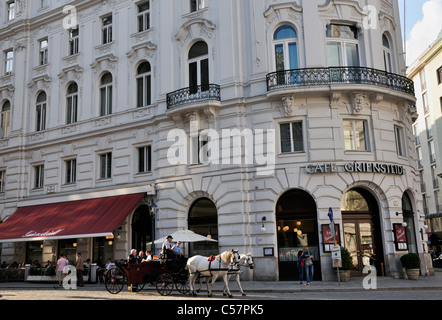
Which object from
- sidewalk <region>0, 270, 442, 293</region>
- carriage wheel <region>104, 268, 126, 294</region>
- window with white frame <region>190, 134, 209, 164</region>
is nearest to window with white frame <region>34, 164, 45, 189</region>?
window with white frame <region>190, 134, 209, 164</region>

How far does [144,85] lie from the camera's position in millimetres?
29484

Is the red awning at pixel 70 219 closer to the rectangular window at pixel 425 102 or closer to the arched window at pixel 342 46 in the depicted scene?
the arched window at pixel 342 46

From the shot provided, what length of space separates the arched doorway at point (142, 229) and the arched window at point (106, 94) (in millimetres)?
6966

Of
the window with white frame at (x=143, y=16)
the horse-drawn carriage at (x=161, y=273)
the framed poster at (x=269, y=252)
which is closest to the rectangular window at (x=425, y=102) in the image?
the window with white frame at (x=143, y=16)

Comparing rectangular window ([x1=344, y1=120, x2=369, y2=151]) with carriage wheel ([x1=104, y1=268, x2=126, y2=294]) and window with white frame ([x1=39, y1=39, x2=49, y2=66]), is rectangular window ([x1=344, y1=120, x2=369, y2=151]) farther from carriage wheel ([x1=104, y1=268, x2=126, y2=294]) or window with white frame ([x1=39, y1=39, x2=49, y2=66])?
window with white frame ([x1=39, y1=39, x2=49, y2=66])

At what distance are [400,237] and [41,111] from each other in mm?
25273

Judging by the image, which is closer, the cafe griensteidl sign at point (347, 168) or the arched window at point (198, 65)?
the cafe griensteidl sign at point (347, 168)

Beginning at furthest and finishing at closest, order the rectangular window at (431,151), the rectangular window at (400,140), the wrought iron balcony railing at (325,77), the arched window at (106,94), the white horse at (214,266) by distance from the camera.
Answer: the rectangular window at (431,151) < the arched window at (106,94) < the rectangular window at (400,140) < the wrought iron balcony railing at (325,77) < the white horse at (214,266)

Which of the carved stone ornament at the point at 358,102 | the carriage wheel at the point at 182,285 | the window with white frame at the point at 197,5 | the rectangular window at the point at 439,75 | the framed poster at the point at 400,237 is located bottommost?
the carriage wheel at the point at 182,285

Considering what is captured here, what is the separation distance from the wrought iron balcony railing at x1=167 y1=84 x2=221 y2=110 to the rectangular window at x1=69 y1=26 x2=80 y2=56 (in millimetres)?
9778

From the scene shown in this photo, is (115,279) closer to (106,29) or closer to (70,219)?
(70,219)

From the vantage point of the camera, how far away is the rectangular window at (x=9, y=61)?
36.4m

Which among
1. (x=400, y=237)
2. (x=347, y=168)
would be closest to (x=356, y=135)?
(x=347, y=168)

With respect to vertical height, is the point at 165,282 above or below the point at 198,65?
below
